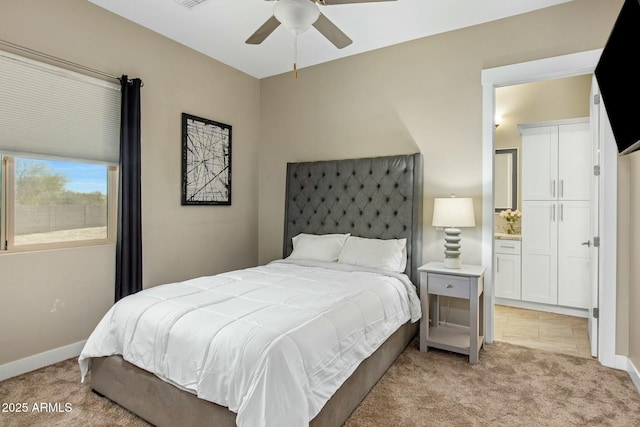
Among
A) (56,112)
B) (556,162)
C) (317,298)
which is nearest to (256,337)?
(317,298)

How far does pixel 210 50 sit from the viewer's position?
3609 millimetres

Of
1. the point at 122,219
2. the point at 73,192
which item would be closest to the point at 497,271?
the point at 122,219

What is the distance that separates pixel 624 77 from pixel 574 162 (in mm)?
2506

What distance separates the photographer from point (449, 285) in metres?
2.76

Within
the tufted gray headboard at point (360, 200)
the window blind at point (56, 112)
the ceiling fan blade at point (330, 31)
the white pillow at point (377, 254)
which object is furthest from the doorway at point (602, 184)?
the window blind at point (56, 112)

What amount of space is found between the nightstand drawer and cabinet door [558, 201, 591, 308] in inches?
76.3

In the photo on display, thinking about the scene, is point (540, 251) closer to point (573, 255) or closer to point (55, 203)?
point (573, 255)

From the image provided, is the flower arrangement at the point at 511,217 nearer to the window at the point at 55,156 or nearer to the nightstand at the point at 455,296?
the nightstand at the point at 455,296

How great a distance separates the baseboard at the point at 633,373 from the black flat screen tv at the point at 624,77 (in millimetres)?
1497

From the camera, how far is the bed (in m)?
1.56

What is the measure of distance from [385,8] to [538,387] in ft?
9.77

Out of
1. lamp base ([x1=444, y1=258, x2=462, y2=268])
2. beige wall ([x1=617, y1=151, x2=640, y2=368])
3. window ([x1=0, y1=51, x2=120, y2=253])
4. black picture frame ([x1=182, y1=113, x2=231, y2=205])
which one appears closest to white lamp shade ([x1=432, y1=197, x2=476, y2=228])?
lamp base ([x1=444, y1=258, x2=462, y2=268])

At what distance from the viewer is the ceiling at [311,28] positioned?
2775 mm

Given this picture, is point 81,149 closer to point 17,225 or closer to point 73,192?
point 73,192
